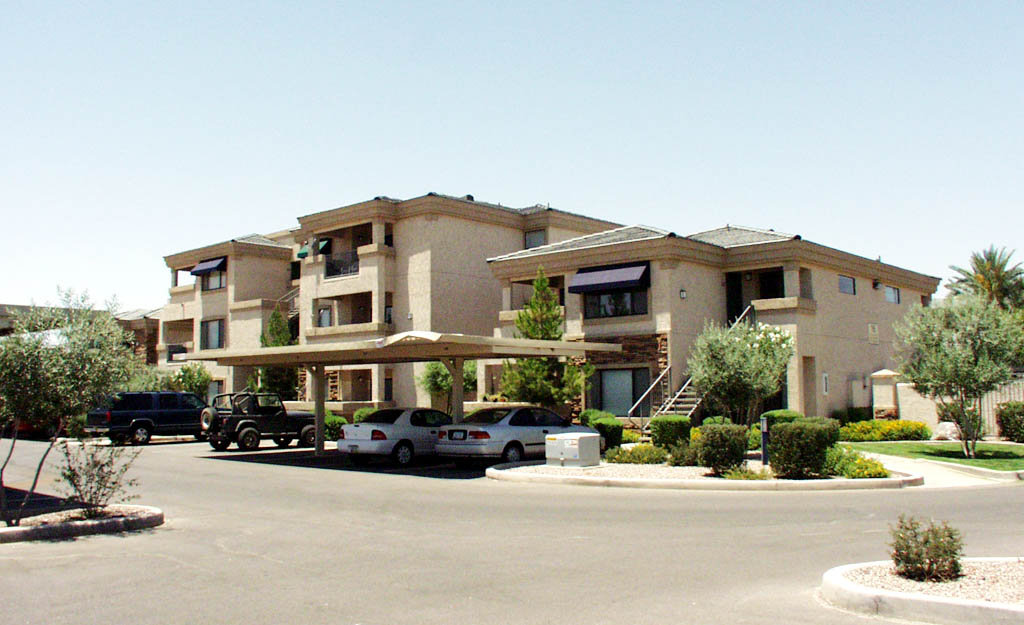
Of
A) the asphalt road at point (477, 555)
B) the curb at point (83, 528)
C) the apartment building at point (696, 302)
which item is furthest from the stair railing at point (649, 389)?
the curb at point (83, 528)

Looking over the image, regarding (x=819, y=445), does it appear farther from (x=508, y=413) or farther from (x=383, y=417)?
(x=383, y=417)

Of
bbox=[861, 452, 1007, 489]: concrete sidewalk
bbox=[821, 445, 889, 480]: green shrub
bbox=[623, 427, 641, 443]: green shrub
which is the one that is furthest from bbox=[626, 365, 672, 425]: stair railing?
bbox=[821, 445, 889, 480]: green shrub

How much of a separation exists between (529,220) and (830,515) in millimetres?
28799

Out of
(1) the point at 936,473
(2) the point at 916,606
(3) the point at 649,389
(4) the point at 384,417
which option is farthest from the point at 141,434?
(2) the point at 916,606

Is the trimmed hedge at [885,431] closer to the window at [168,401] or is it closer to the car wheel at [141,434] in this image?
the window at [168,401]

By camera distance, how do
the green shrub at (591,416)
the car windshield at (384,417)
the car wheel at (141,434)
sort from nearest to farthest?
the car windshield at (384,417), the green shrub at (591,416), the car wheel at (141,434)

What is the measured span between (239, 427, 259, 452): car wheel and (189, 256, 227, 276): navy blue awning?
20164 millimetres

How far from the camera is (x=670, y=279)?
31328 millimetres

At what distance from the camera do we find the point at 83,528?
12172 mm

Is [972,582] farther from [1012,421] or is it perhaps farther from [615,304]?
[615,304]

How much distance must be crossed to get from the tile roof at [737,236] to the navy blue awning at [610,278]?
9.26 feet

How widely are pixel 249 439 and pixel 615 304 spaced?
13.3 m

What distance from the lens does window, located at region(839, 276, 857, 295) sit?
34.5 metres

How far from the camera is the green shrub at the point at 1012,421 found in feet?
97.0
